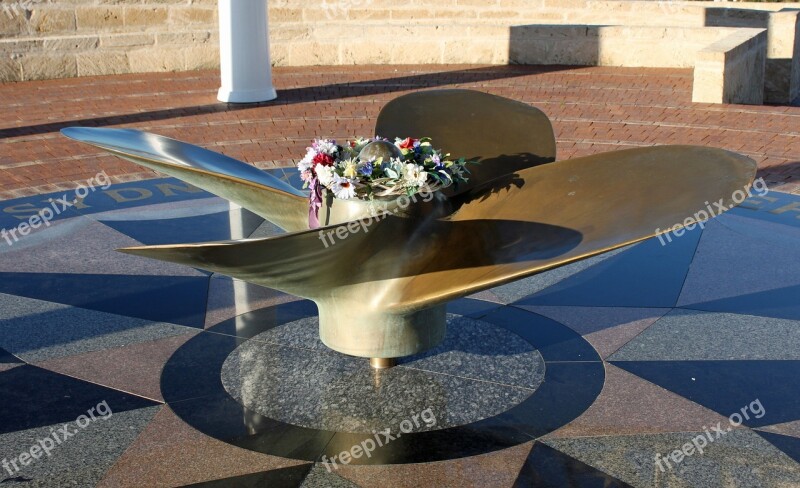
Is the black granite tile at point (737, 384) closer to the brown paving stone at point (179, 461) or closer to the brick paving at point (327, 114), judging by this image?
the brown paving stone at point (179, 461)

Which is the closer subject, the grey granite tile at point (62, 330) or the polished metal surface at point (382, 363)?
the polished metal surface at point (382, 363)

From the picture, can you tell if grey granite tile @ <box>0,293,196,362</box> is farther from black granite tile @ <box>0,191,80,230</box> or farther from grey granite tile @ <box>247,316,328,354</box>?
black granite tile @ <box>0,191,80,230</box>

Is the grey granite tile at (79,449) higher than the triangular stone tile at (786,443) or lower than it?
lower

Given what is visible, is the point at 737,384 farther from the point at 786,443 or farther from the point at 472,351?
the point at 472,351

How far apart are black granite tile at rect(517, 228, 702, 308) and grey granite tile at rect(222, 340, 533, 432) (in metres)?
1.37

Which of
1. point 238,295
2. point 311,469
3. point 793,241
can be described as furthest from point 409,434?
point 793,241

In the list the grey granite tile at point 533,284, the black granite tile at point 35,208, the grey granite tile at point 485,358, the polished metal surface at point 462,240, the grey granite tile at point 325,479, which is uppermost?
the polished metal surface at point 462,240

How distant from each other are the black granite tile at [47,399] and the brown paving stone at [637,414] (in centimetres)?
218

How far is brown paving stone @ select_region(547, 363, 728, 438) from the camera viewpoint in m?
5.05

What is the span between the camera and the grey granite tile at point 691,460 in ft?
15.1

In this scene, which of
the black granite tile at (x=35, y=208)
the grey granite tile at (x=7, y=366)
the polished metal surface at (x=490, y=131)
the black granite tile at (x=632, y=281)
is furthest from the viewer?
the black granite tile at (x=35, y=208)

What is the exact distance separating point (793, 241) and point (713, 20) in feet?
34.6

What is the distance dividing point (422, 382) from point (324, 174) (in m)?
1.25

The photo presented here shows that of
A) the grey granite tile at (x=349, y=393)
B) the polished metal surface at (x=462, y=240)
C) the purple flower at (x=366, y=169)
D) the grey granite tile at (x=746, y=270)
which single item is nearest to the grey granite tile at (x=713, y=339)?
the grey granite tile at (x=746, y=270)
